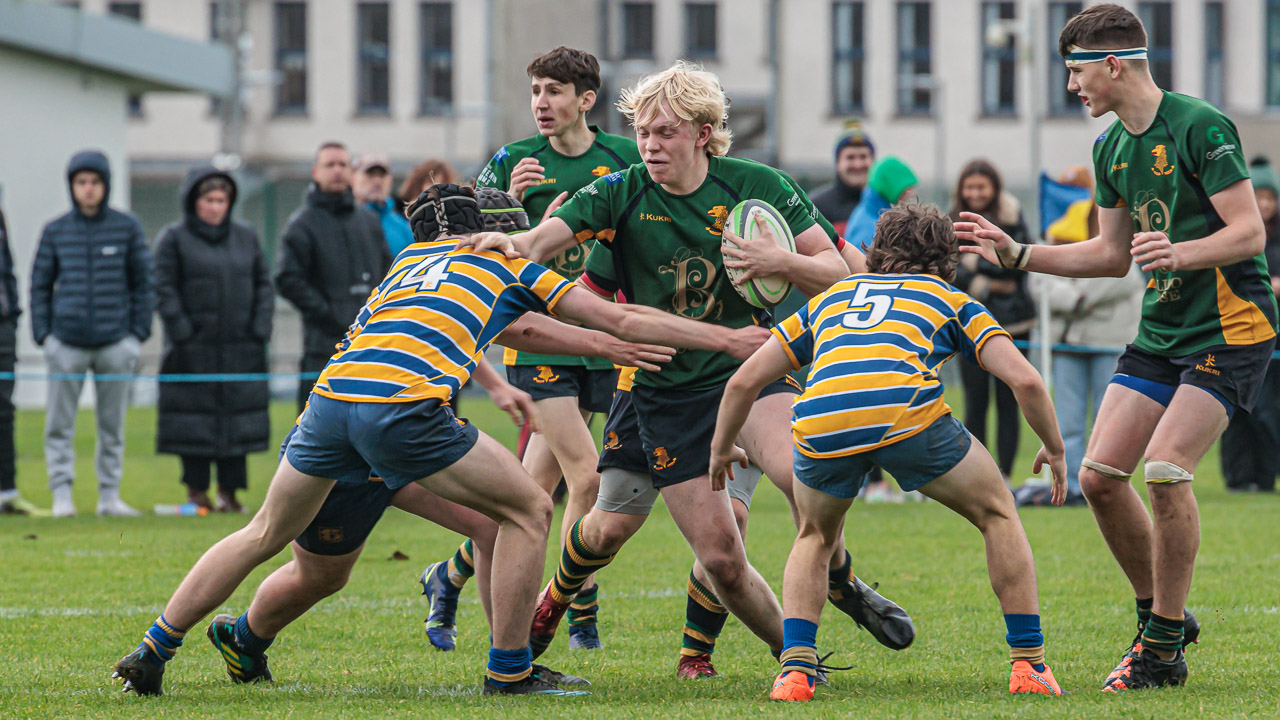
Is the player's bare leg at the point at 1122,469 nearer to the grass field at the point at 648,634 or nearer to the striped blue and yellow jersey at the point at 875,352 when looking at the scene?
the grass field at the point at 648,634

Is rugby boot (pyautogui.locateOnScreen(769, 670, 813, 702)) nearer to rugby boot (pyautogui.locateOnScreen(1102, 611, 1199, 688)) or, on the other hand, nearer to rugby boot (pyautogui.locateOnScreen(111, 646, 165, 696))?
rugby boot (pyautogui.locateOnScreen(1102, 611, 1199, 688))

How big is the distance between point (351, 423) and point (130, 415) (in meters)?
18.4

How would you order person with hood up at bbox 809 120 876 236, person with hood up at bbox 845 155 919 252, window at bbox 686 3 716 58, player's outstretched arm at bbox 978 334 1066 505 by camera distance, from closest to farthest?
player's outstretched arm at bbox 978 334 1066 505, person with hood up at bbox 845 155 919 252, person with hood up at bbox 809 120 876 236, window at bbox 686 3 716 58

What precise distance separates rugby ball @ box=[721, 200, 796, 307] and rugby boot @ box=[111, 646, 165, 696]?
2271mm

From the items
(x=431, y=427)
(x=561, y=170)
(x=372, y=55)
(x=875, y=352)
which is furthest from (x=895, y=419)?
(x=372, y=55)

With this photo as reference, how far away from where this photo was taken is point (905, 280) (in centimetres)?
504

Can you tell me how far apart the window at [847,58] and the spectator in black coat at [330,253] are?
1505 inches

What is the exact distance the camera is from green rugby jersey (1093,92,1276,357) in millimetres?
5227

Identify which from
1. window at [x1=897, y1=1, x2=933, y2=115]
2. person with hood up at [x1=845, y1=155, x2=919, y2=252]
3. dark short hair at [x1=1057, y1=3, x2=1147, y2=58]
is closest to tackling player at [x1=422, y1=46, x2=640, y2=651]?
dark short hair at [x1=1057, y1=3, x2=1147, y2=58]

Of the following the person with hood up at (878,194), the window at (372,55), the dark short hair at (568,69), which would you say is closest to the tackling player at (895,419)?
the dark short hair at (568,69)

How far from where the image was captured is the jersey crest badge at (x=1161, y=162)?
17.4ft

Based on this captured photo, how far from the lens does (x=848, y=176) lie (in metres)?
11.6

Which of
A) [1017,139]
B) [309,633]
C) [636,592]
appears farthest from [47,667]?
[1017,139]

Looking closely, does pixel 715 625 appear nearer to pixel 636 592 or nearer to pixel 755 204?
pixel 755 204
